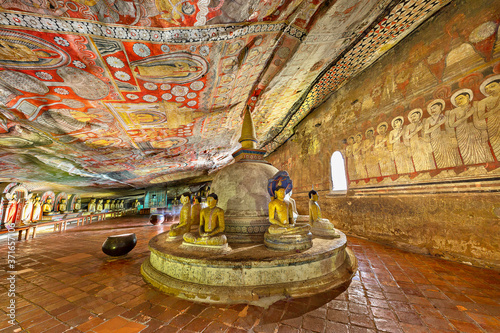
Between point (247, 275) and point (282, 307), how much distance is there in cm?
59

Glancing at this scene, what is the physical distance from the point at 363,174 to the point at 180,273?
629cm

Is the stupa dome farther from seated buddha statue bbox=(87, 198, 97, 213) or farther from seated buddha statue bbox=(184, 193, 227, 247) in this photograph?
seated buddha statue bbox=(87, 198, 97, 213)

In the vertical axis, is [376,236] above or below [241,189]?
below

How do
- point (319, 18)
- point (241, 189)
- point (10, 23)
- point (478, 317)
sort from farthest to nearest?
point (241, 189) → point (319, 18) → point (10, 23) → point (478, 317)

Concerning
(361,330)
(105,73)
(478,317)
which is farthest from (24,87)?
(478,317)

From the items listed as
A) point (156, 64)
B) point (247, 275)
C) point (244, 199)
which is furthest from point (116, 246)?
point (156, 64)

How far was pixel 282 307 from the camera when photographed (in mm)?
2152

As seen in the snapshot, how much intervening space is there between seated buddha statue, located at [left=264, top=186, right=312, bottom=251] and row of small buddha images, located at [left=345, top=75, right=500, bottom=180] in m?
3.91

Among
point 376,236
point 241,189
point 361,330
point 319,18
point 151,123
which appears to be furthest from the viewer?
point 151,123

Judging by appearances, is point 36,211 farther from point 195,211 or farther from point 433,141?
point 433,141

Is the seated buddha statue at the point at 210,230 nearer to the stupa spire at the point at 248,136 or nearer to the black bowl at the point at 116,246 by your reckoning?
the black bowl at the point at 116,246

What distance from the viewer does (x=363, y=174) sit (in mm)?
6000

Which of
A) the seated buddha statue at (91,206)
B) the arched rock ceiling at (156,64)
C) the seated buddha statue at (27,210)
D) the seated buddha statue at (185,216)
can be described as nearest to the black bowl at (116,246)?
the seated buddha statue at (185,216)

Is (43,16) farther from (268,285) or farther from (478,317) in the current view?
(478,317)
